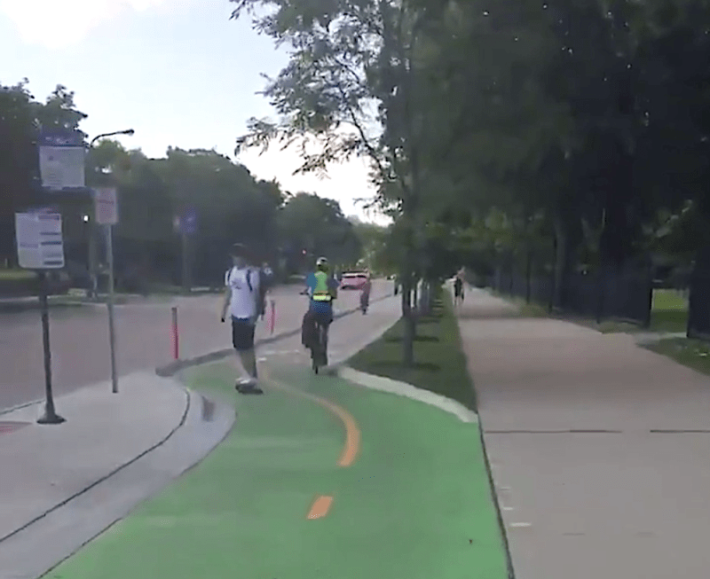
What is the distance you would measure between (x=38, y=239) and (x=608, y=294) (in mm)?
24707

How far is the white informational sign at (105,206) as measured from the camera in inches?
528

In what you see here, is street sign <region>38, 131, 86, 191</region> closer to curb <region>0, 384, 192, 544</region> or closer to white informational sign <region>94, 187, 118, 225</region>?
white informational sign <region>94, 187, 118, 225</region>

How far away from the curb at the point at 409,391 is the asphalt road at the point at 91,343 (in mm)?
3955

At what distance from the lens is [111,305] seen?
14.0 m

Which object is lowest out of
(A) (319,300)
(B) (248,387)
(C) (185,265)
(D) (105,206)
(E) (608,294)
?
(C) (185,265)

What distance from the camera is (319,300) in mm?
17094

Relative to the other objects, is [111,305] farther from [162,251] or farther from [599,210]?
[162,251]

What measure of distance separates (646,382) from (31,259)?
840 centimetres

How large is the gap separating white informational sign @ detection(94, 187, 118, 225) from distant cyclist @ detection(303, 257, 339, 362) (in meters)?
4.23

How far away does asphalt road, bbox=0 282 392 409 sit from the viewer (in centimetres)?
1647

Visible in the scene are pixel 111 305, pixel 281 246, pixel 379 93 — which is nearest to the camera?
pixel 111 305

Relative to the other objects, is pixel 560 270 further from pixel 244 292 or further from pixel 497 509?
pixel 497 509

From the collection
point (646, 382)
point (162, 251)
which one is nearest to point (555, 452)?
point (646, 382)

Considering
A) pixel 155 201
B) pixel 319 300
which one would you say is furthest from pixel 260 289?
pixel 155 201
